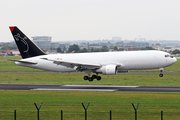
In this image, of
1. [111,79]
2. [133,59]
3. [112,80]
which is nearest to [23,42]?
[112,80]

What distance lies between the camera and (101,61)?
47.0 meters

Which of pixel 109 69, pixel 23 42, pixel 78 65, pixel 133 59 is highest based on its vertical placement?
pixel 23 42

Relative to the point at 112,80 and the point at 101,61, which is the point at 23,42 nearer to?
the point at 101,61

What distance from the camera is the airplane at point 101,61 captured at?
4581cm

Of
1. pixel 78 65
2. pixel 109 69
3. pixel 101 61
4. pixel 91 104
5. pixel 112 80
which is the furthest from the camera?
pixel 112 80

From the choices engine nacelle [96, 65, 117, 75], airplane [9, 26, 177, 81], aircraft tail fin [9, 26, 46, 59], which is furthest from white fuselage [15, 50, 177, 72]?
aircraft tail fin [9, 26, 46, 59]

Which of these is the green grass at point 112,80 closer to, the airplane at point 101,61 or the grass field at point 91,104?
the airplane at point 101,61

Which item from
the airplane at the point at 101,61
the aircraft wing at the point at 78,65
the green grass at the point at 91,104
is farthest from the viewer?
the airplane at the point at 101,61

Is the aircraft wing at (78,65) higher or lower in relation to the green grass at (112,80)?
higher

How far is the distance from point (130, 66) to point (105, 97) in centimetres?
1451

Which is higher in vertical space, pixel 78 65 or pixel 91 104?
pixel 78 65

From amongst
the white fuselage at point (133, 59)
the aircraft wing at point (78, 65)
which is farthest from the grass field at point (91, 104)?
the white fuselage at point (133, 59)

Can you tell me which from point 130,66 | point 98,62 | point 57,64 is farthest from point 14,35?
point 130,66

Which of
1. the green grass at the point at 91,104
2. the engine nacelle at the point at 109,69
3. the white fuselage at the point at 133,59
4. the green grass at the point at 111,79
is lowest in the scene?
the green grass at the point at 111,79
